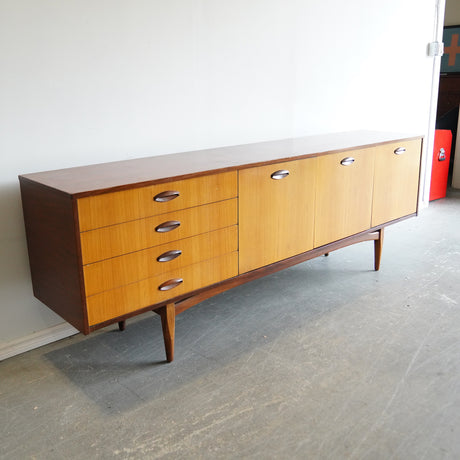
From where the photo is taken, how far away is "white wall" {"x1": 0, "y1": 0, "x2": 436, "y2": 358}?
2162 mm

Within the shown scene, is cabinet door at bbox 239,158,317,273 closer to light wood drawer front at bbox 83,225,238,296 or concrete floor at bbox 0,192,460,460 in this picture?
light wood drawer front at bbox 83,225,238,296

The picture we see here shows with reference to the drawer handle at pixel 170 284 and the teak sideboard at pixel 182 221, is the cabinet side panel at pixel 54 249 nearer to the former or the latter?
the teak sideboard at pixel 182 221

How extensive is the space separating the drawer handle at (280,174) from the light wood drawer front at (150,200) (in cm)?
24

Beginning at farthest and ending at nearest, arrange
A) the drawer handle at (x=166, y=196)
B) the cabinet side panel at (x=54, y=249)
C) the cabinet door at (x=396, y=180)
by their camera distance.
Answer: the cabinet door at (x=396, y=180) < the drawer handle at (x=166, y=196) < the cabinet side panel at (x=54, y=249)

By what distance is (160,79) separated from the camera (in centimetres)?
258

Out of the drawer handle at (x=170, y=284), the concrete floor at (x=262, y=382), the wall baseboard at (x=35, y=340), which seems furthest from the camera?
the wall baseboard at (x=35, y=340)

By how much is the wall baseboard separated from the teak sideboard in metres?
0.26

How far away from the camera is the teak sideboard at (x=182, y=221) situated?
6.14ft

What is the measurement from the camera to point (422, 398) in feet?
6.38

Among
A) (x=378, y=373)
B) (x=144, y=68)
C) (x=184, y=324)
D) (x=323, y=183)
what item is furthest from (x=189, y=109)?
(x=378, y=373)

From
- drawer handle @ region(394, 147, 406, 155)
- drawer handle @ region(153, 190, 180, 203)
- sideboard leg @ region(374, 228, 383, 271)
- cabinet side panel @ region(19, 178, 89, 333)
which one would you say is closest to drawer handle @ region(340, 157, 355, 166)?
drawer handle @ region(394, 147, 406, 155)

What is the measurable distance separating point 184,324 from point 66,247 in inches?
34.1

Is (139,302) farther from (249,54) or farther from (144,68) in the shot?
(249,54)

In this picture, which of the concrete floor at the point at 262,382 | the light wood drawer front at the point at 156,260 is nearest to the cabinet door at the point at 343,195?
the concrete floor at the point at 262,382
